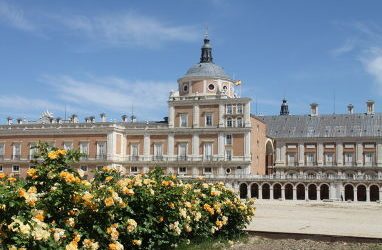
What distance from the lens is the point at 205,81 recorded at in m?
70.8

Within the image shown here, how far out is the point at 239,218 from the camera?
1719 centimetres

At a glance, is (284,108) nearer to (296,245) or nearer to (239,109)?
(239,109)

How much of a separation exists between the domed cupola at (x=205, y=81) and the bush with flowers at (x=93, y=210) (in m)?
55.6

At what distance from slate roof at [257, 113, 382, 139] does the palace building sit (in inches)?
5.2

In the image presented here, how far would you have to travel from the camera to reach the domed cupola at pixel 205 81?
7088 cm

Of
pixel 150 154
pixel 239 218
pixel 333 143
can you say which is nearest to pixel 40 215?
pixel 239 218

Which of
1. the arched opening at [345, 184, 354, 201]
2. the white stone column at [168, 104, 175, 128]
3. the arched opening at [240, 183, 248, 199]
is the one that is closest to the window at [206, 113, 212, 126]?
the white stone column at [168, 104, 175, 128]

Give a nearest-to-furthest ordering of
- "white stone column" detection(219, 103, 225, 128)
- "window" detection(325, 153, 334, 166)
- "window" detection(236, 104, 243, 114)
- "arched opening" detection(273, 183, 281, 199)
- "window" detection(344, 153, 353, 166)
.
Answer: "arched opening" detection(273, 183, 281, 199) < "window" detection(236, 104, 243, 114) < "white stone column" detection(219, 103, 225, 128) < "window" detection(344, 153, 353, 166) < "window" detection(325, 153, 334, 166)

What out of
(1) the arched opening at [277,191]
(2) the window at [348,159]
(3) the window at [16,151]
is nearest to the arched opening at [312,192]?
(1) the arched opening at [277,191]

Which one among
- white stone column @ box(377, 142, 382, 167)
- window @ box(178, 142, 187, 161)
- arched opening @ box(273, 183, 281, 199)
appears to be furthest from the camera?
white stone column @ box(377, 142, 382, 167)

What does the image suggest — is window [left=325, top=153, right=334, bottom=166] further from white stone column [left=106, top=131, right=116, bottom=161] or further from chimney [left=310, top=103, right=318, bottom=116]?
white stone column [left=106, top=131, right=116, bottom=161]

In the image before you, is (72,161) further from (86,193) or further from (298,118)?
(298,118)

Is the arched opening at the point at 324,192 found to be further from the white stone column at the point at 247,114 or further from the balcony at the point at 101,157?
the balcony at the point at 101,157

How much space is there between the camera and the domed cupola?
7088cm
